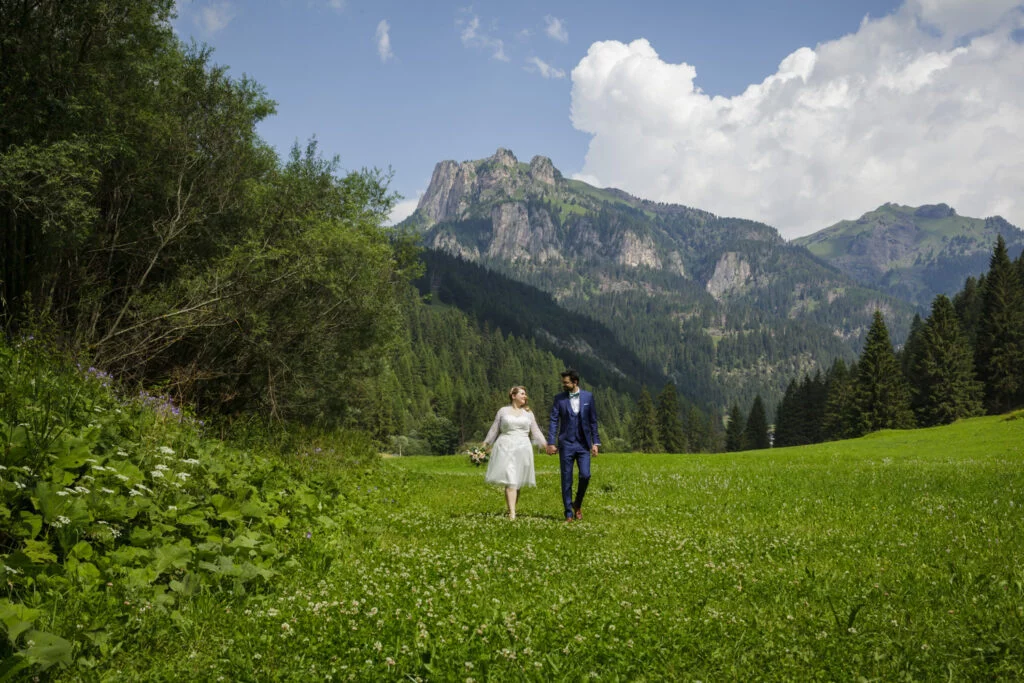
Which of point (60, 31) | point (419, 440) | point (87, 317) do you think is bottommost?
point (419, 440)

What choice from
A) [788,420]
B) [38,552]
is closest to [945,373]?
[788,420]

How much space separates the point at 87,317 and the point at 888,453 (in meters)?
40.8

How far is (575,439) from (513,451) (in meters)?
1.47

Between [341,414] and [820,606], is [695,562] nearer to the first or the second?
[820,606]

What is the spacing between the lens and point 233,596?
718 centimetres

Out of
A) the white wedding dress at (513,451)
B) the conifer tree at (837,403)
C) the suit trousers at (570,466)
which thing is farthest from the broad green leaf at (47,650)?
the conifer tree at (837,403)

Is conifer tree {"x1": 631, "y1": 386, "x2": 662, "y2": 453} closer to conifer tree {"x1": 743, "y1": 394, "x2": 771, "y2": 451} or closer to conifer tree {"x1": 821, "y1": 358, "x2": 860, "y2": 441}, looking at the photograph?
conifer tree {"x1": 743, "y1": 394, "x2": 771, "y2": 451}

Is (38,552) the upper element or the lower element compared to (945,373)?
lower

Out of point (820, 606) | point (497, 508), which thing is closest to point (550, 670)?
point (820, 606)

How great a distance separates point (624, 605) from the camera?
23.6ft

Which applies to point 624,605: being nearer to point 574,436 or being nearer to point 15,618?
point 15,618

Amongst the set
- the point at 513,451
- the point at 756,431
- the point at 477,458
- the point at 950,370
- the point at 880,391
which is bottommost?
the point at 756,431

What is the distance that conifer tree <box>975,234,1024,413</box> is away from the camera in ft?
275

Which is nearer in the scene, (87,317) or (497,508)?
(497,508)
